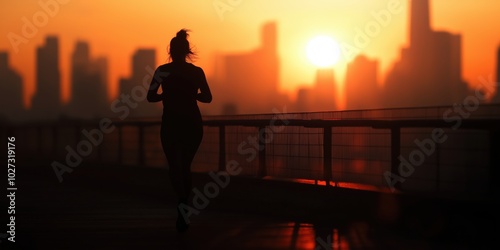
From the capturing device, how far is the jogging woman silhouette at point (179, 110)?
35.9ft

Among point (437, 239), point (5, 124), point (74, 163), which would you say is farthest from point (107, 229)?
point (5, 124)

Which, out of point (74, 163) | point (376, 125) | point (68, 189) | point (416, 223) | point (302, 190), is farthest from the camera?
point (74, 163)

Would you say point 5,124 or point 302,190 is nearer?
point 302,190

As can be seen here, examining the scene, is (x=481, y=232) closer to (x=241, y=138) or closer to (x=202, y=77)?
(x=202, y=77)

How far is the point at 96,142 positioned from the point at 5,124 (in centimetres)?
1766

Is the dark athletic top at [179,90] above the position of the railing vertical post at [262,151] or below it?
above

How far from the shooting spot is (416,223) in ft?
35.6

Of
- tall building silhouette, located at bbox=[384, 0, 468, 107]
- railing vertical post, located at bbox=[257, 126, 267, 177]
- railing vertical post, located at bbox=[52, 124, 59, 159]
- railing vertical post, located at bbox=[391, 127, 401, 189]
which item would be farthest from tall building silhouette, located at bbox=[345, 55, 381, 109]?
railing vertical post, located at bbox=[391, 127, 401, 189]

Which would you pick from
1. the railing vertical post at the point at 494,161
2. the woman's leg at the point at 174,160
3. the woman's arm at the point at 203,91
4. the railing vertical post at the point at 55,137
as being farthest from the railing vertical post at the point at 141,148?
the railing vertical post at the point at 494,161

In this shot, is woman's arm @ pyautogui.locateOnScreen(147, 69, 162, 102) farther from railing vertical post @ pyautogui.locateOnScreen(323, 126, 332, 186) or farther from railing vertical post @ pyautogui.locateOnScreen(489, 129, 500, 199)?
railing vertical post @ pyautogui.locateOnScreen(323, 126, 332, 186)

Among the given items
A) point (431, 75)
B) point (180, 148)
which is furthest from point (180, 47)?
point (431, 75)

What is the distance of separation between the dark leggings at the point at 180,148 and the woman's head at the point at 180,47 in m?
0.73

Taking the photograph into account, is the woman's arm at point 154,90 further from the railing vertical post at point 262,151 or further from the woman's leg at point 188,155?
the railing vertical post at point 262,151

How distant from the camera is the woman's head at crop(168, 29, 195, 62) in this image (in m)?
11.0
